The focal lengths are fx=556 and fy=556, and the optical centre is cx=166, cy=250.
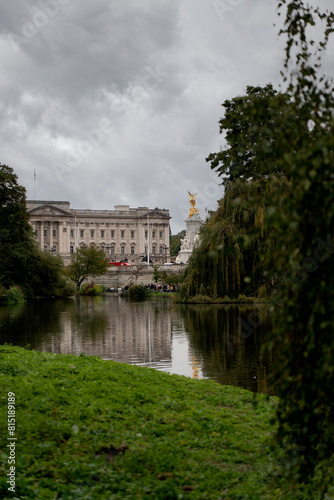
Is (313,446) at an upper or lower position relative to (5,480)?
upper

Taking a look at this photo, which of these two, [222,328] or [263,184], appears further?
[222,328]

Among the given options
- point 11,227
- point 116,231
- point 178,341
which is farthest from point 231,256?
point 116,231

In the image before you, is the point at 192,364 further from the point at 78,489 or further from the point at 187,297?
the point at 187,297

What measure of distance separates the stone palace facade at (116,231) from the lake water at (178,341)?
9191cm

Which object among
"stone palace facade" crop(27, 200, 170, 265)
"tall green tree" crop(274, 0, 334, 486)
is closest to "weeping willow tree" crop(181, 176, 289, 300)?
"tall green tree" crop(274, 0, 334, 486)

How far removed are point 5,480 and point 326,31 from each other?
14.2 feet

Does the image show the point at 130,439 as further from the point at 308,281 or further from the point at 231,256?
the point at 231,256

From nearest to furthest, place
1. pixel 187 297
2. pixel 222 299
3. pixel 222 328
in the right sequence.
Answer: pixel 222 328 → pixel 222 299 → pixel 187 297

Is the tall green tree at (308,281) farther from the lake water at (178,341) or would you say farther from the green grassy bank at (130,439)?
the lake water at (178,341)

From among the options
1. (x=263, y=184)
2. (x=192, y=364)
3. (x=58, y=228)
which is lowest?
(x=192, y=364)

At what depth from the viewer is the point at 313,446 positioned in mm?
4035

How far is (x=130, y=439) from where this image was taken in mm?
5656

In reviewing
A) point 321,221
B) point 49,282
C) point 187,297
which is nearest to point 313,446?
point 321,221

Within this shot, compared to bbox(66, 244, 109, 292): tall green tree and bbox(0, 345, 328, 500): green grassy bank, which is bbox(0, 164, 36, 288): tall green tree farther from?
bbox(0, 345, 328, 500): green grassy bank
